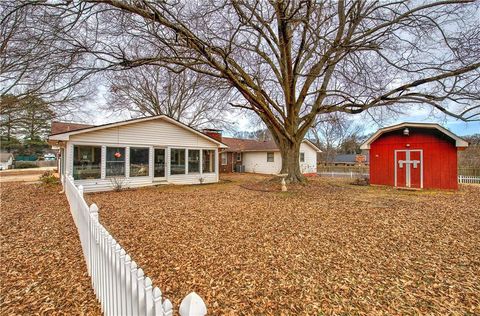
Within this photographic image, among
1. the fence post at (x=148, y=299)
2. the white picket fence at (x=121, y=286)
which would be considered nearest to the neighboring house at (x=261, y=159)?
the white picket fence at (x=121, y=286)

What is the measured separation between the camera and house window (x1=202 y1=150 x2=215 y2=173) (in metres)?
15.5

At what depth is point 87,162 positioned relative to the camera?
11070 millimetres

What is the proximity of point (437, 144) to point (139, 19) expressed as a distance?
47.1 ft

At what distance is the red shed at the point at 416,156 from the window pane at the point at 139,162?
501 inches

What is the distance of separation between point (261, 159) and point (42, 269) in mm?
21152

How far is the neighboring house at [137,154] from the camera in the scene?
10.8m

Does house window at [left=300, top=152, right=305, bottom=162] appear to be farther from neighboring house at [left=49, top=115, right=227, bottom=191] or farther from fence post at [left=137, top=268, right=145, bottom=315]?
fence post at [left=137, top=268, right=145, bottom=315]

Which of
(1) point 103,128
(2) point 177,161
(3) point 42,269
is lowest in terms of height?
(3) point 42,269

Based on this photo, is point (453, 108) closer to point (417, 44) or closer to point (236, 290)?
point (417, 44)

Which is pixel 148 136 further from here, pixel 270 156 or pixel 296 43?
pixel 270 156

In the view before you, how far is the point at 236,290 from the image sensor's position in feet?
9.75

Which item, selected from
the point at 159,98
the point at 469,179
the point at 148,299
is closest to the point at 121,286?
the point at 148,299

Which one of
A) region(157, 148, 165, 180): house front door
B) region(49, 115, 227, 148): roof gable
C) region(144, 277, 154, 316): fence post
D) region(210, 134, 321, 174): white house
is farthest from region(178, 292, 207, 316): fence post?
region(210, 134, 321, 174): white house

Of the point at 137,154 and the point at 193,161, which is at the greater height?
the point at 137,154
